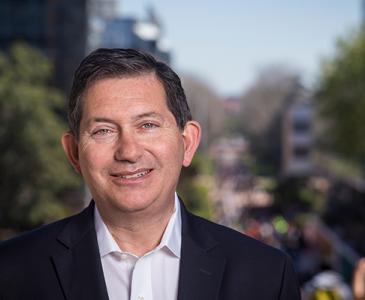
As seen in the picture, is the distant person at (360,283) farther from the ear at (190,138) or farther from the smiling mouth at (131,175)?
the smiling mouth at (131,175)

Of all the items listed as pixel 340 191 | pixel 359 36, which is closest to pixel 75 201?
pixel 359 36

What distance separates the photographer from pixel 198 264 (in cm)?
210

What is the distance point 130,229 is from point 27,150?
18775mm

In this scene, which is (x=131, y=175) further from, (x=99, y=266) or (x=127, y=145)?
(x=99, y=266)

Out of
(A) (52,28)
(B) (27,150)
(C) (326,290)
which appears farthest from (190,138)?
(A) (52,28)

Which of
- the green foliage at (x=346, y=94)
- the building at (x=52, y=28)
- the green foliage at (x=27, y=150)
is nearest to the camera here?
the green foliage at (x=27, y=150)

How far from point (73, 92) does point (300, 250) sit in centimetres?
1947

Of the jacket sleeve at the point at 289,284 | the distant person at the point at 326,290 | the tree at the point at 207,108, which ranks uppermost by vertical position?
the jacket sleeve at the point at 289,284

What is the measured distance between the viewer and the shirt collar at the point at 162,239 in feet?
6.81

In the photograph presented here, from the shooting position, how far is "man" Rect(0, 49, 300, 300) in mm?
2008

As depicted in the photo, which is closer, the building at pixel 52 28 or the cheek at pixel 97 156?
the cheek at pixel 97 156

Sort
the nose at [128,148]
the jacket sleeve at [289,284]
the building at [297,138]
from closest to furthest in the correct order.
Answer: the nose at [128,148]
the jacket sleeve at [289,284]
the building at [297,138]

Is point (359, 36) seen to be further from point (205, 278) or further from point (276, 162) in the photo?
point (205, 278)

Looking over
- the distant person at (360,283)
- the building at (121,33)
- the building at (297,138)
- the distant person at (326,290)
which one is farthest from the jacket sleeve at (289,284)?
the building at (297,138)
